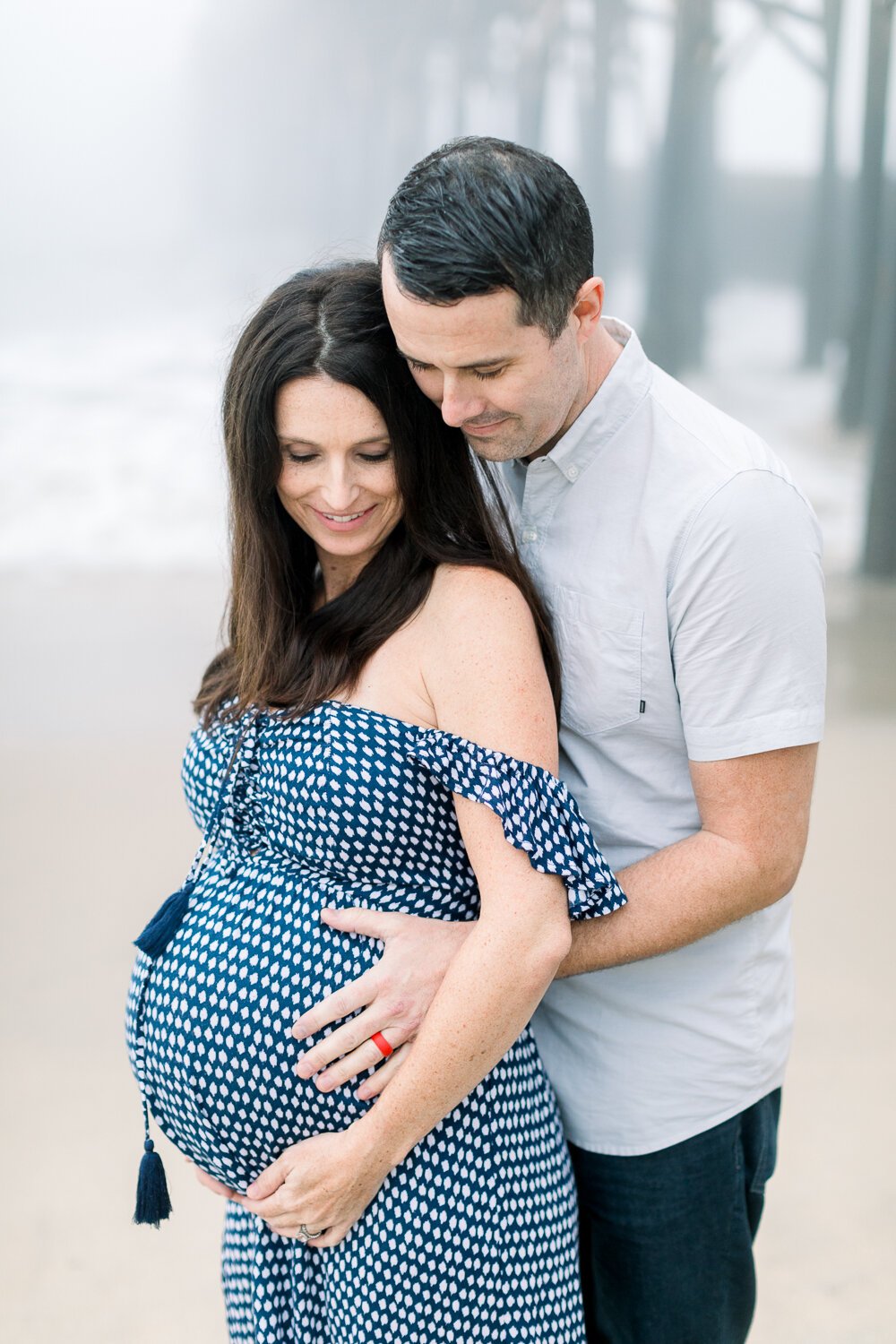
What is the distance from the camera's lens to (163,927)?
1262 millimetres

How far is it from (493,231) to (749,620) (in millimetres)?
379

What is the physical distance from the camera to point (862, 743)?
415 centimetres

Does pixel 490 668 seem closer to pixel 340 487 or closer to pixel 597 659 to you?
pixel 597 659

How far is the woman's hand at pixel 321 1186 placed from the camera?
1111 mm

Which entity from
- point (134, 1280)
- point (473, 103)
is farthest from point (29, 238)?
point (134, 1280)

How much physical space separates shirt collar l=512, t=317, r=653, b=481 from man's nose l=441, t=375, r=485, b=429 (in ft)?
0.33

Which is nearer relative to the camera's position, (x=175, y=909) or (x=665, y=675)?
(x=665, y=675)

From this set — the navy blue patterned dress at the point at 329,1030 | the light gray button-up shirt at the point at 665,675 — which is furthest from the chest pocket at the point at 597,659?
the navy blue patterned dress at the point at 329,1030

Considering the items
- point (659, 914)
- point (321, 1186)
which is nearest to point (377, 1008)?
point (321, 1186)

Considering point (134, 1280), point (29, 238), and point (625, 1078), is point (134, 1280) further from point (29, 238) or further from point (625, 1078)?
point (29, 238)

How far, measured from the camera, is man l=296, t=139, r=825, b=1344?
1.08 metres

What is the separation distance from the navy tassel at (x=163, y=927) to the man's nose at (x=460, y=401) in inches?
21.1

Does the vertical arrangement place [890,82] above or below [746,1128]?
above

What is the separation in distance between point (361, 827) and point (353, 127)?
4380 millimetres
